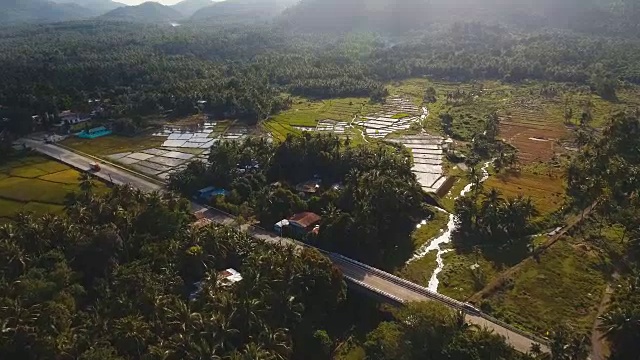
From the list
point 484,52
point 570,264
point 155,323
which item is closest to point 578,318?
point 570,264

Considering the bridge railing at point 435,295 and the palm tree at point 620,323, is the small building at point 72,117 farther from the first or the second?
the palm tree at point 620,323

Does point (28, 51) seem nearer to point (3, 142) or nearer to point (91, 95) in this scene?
point (91, 95)

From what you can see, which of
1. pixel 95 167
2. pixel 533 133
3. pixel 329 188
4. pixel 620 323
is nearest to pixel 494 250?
pixel 620 323

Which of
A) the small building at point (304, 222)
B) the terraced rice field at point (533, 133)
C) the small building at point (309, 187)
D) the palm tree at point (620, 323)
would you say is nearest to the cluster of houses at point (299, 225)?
the small building at point (304, 222)

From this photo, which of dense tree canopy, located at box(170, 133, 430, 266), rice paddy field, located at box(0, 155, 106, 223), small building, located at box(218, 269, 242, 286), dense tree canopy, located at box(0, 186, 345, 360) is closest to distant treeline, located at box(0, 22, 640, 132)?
rice paddy field, located at box(0, 155, 106, 223)

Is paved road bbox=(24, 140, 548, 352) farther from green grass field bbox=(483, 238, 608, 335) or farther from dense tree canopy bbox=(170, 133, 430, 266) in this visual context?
green grass field bbox=(483, 238, 608, 335)

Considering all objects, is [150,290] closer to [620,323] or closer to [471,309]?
[471,309]
